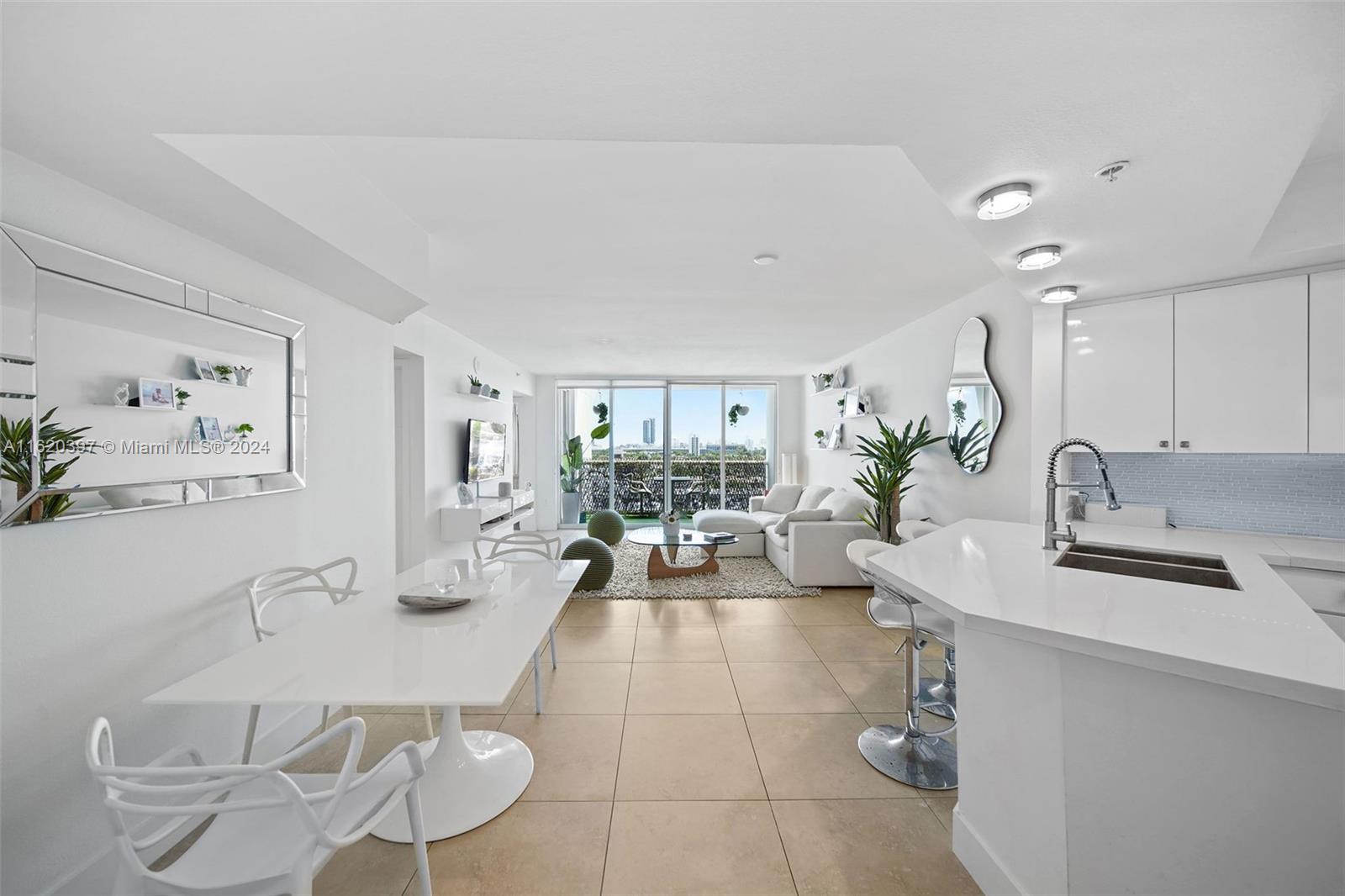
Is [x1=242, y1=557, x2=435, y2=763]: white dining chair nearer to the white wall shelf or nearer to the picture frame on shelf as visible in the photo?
the white wall shelf

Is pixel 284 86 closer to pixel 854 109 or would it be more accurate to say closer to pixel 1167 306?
pixel 854 109

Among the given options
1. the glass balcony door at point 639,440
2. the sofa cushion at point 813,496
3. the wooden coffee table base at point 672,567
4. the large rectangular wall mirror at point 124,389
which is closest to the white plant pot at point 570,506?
the glass balcony door at point 639,440

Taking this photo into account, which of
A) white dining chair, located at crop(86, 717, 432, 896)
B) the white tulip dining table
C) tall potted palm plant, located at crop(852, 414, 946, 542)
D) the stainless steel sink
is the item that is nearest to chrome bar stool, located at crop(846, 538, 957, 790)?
the stainless steel sink

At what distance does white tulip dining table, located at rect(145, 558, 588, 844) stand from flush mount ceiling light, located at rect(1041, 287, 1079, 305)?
276 centimetres

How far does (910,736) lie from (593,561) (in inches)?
117

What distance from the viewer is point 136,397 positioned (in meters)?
1.68

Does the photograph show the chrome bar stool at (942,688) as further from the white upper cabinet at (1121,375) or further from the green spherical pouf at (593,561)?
the green spherical pouf at (593,561)

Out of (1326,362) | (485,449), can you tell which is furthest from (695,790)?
(485,449)

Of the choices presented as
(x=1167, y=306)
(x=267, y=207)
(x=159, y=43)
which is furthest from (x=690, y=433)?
(x=159, y=43)

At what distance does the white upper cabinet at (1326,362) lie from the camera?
2.29m

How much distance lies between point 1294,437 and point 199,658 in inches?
180

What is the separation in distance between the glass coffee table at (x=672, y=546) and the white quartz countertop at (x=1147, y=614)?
9.91ft

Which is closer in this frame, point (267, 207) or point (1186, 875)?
point (1186, 875)

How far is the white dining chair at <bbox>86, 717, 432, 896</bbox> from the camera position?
0.98 m
